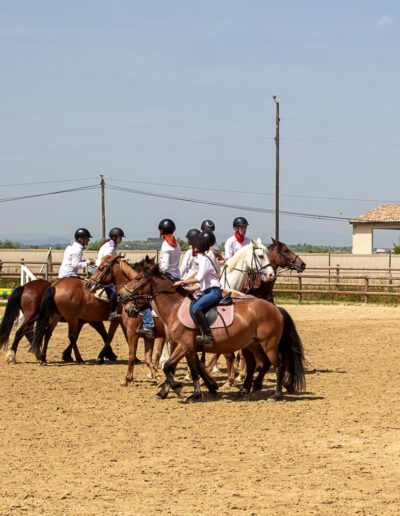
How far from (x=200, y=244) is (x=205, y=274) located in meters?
0.41

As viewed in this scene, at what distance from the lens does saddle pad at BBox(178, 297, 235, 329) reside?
39.7ft

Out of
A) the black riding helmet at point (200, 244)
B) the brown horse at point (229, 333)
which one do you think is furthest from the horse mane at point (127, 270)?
the black riding helmet at point (200, 244)

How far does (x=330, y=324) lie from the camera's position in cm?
2431

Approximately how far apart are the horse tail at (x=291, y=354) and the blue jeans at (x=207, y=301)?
906 millimetres

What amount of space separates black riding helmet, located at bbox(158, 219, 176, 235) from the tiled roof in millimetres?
45001

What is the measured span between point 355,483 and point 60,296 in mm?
9174

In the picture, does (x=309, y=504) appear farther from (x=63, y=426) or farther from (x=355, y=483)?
(x=63, y=426)

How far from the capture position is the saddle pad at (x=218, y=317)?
1209cm

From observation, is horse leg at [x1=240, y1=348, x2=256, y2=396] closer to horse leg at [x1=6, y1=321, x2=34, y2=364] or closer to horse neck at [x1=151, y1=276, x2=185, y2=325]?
horse neck at [x1=151, y1=276, x2=185, y2=325]

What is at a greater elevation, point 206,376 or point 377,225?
point 377,225

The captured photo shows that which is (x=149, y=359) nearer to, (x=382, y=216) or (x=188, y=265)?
(x=188, y=265)

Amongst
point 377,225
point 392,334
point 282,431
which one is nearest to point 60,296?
point 282,431

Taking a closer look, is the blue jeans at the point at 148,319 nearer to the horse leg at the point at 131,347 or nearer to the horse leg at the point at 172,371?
the horse leg at the point at 131,347

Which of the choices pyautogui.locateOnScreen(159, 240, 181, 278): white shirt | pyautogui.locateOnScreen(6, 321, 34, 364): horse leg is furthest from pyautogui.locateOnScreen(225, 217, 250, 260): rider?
pyautogui.locateOnScreen(6, 321, 34, 364): horse leg
